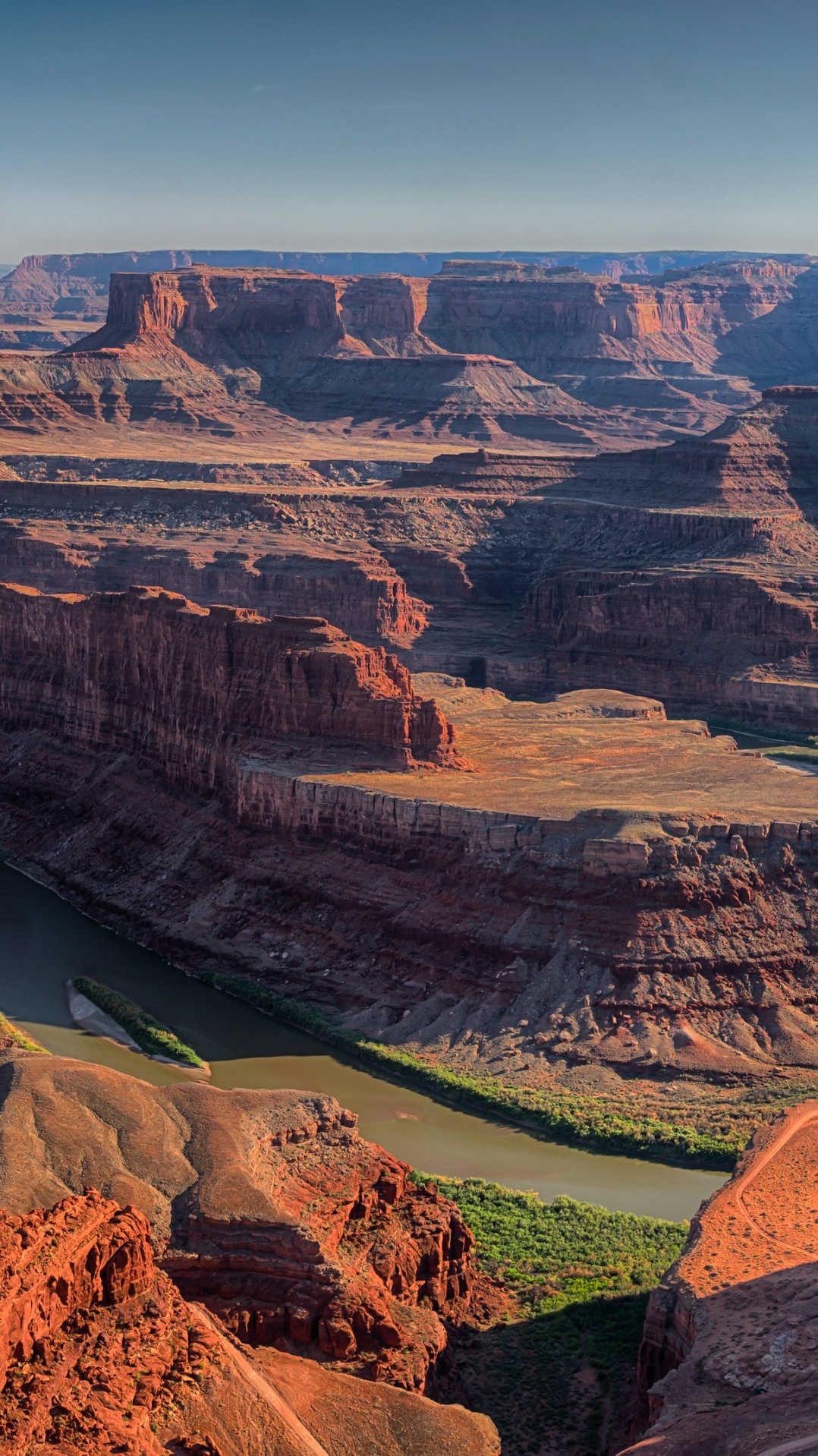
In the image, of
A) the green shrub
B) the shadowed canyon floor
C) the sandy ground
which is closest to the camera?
the green shrub

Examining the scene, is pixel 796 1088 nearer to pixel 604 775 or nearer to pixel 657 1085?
pixel 657 1085

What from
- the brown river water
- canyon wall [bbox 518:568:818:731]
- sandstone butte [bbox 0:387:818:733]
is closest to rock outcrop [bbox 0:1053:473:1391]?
the brown river water

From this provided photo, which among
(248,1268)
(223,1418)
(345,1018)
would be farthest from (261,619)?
(223,1418)

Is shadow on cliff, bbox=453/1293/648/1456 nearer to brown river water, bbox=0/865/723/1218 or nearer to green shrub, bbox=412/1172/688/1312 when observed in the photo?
green shrub, bbox=412/1172/688/1312

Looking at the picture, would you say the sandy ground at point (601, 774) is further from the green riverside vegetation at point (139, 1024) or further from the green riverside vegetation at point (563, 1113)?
the green riverside vegetation at point (139, 1024)

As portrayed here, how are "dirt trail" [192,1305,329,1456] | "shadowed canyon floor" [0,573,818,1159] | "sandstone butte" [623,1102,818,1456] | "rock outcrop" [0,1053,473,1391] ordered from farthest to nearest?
"shadowed canyon floor" [0,573,818,1159], "rock outcrop" [0,1053,473,1391], "dirt trail" [192,1305,329,1456], "sandstone butte" [623,1102,818,1456]

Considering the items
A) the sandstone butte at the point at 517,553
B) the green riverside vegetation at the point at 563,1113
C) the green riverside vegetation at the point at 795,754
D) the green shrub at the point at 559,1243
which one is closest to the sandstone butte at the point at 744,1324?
the green shrub at the point at 559,1243

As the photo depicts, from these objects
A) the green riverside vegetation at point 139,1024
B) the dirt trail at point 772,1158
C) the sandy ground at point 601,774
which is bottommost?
the green riverside vegetation at point 139,1024
